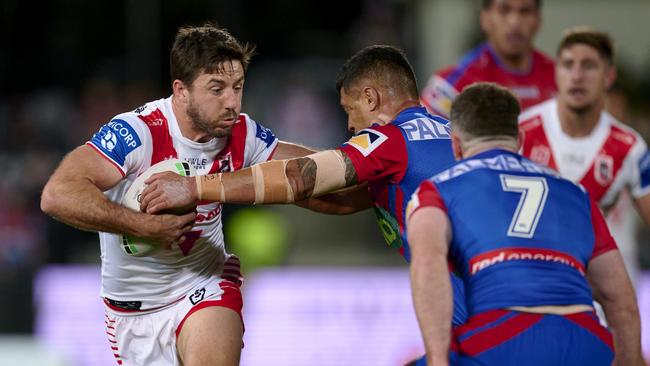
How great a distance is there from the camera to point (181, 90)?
5.37 m

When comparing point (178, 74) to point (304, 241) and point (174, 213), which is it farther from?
point (304, 241)

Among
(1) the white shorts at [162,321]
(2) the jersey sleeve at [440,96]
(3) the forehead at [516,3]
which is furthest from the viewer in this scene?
(3) the forehead at [516,3]

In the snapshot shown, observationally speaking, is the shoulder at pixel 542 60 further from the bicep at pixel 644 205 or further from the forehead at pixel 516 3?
the bicep at pixel 644 205

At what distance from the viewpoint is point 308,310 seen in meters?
10.2

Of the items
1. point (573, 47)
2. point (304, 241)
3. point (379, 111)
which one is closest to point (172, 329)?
point (379, 111)

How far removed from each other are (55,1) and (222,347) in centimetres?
1211

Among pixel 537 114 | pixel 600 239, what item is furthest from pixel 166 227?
pixel 537 114

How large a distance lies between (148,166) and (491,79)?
329 cm

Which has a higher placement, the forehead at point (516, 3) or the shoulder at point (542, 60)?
the forehead at point (516, 3)

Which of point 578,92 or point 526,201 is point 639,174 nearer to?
point 578,92

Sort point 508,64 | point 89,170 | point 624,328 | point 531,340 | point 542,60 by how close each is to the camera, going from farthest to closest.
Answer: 1. point 542,60
2. point 508,64
3. point 89,170
4. point 624,328
5. point 531,340

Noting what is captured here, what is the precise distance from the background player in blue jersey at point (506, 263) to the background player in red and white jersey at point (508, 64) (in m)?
3.47

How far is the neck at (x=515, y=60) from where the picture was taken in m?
7.81

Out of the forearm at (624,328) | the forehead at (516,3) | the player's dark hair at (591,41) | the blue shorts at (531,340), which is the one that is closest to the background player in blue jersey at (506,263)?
the blue shorts at (531,340)
